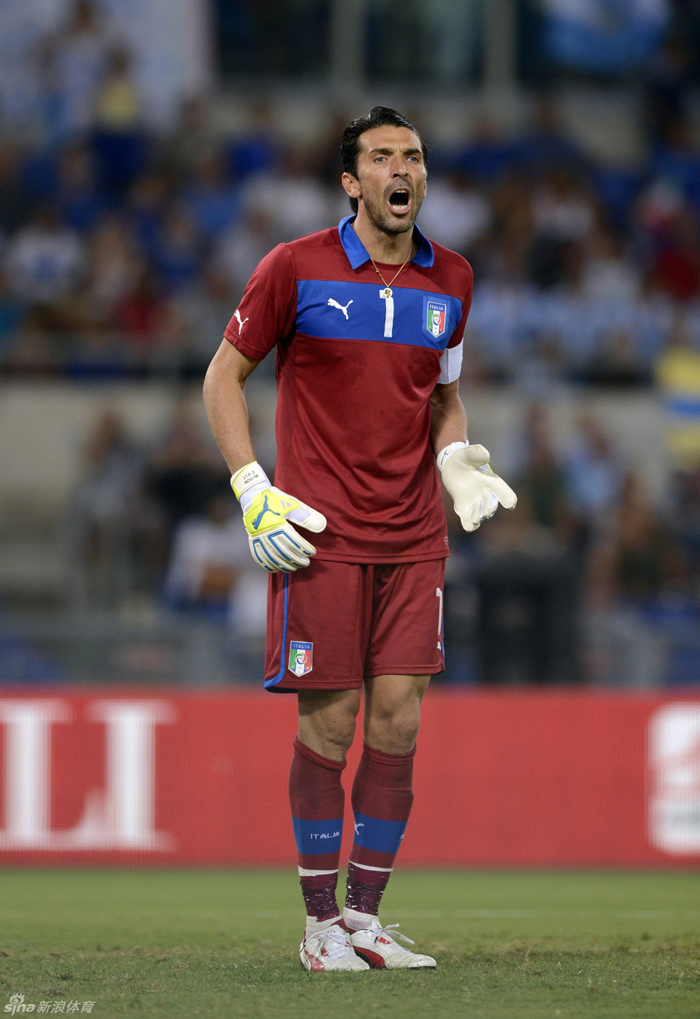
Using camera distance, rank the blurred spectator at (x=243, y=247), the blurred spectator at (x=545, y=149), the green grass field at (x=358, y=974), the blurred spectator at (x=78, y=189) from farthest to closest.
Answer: the blurred spectator at (x=545, y=149) → the blurred spectator at (x=78, y=189) → the blurred spectator at (x=243, y=247) → the green grass field at (x=358, y=974)

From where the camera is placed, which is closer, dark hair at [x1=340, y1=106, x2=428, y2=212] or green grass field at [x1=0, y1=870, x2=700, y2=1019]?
green grass field at [x1=0, y1=870, x2=700, y2=1019]

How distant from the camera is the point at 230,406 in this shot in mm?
3918

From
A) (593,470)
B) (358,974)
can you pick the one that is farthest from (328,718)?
(593,470)

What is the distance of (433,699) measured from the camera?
7289 mm

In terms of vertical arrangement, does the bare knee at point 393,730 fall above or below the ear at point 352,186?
below

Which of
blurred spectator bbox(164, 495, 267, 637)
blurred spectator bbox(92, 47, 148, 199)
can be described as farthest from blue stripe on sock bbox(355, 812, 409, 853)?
blurred spectator bbox(92, 47, 148, 199)

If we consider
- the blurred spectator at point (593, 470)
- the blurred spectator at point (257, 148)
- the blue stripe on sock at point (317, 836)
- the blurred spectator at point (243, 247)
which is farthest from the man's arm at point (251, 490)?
the blurred spectator at point (257, 148)

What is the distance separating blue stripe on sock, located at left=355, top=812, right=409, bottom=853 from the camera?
3959 millimetres

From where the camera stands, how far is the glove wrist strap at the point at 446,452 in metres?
4.11

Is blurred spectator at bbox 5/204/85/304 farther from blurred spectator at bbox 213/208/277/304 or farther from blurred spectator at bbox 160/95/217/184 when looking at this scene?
blurred spectator at bbox 160/95/217/184

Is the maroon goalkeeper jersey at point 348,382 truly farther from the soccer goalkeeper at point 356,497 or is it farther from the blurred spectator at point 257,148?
the blurred spectator at point 257,148

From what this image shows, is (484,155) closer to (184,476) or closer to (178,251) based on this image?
(178,251)

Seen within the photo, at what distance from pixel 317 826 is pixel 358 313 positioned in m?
1.41

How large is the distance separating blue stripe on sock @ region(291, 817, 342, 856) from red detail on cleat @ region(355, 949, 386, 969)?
11.0 inches
